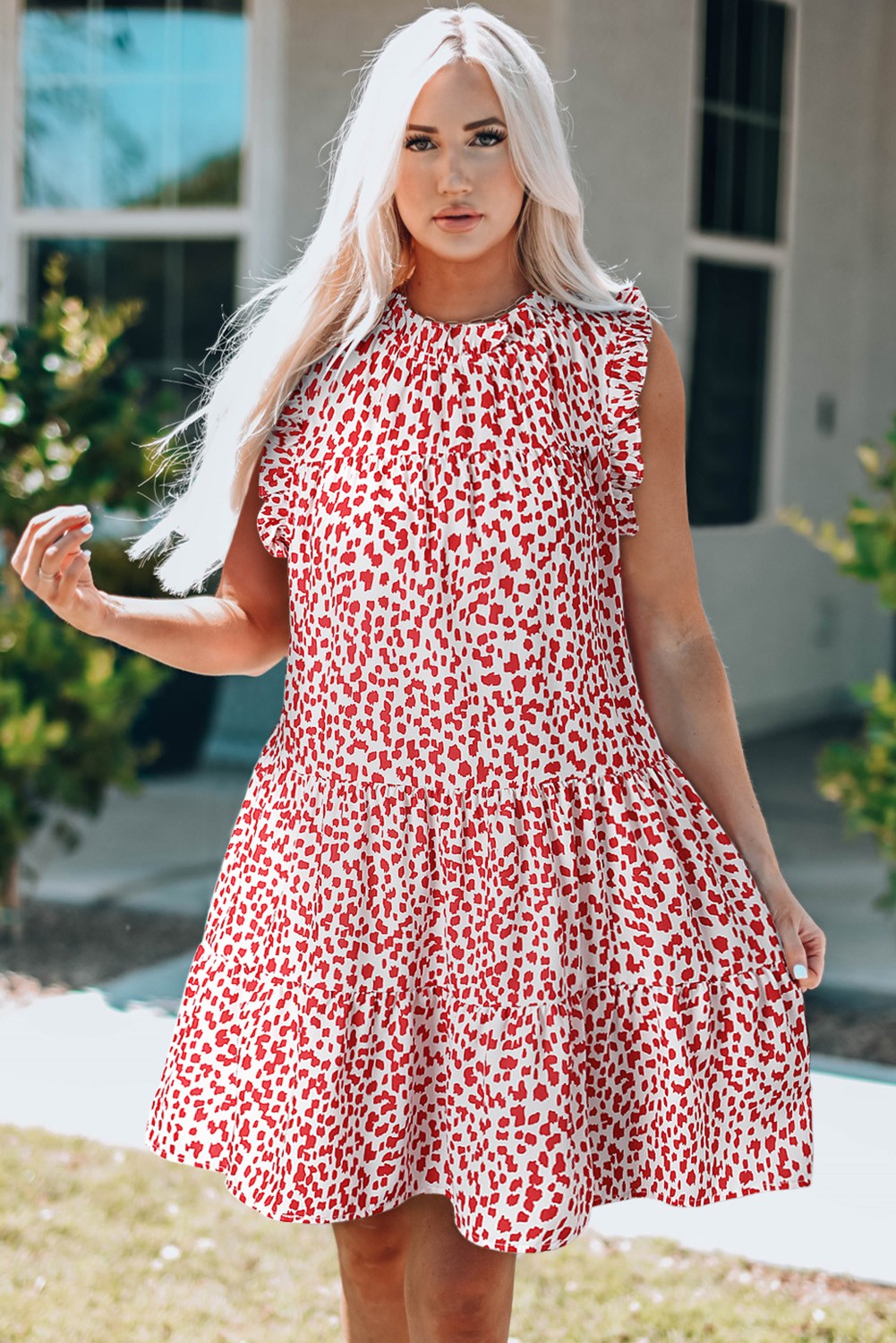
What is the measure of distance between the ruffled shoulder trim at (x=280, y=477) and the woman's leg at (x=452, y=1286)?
83 cm

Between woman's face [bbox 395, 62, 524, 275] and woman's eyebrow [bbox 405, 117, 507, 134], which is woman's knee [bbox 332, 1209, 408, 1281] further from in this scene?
woman's eyebrow [bbox 405, 117, 507, 134]

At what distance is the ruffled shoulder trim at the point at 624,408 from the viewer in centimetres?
207

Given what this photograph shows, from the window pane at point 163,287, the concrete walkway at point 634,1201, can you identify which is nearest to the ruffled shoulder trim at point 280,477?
the concrete walkway at point 634,1201

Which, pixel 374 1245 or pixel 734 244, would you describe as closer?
pixel 374 1245

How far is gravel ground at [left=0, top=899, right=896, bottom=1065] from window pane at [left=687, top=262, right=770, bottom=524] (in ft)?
11.7

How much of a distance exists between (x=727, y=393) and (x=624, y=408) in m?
6.30

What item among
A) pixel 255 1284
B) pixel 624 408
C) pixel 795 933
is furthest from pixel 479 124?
pixel 255 1284

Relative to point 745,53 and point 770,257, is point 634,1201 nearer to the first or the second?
point 770,257

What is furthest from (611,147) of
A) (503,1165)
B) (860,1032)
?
(503,1165)

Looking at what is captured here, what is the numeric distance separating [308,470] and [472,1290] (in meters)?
0.99

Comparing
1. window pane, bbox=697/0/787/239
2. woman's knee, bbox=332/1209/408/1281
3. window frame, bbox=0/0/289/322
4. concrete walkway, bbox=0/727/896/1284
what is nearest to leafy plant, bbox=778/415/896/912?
concrete walkway, bbox=0/727/896/1284

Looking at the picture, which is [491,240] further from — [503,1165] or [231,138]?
[231,138]

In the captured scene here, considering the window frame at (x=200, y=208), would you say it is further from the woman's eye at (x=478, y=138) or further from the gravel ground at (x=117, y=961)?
the woman's eye at (x=478, y=138)

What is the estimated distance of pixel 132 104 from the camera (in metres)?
7.45
